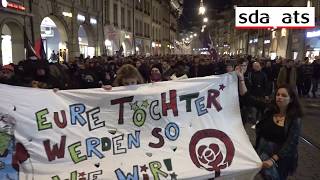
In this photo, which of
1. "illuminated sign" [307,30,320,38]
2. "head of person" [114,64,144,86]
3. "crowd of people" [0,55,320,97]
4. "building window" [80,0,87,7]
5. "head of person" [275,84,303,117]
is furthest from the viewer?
"illuminated sign" [307,30,320,38]

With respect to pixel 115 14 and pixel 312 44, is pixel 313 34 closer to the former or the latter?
pixel 312 44

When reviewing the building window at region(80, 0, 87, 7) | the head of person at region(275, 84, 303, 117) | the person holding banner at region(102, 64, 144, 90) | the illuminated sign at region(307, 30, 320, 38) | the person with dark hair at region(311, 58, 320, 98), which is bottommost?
the person with dark hair at region(311, 58, 320, 98)

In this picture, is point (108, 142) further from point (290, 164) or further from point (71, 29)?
point (71, 29)

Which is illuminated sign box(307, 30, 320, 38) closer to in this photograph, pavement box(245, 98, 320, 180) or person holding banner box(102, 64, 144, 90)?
pavement box(245, 98, 320, 180)

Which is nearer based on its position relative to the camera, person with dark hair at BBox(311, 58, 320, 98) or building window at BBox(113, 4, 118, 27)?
person with dark hair at BBox(311, 58, 320, 98)

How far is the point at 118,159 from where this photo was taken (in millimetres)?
4898

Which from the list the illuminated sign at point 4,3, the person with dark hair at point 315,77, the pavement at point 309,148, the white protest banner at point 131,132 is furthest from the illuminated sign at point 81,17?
the white protest banner at point 131,132

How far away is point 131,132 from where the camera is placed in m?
5.12

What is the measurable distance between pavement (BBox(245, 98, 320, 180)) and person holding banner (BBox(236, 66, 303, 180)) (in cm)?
216

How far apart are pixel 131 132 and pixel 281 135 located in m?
1.60

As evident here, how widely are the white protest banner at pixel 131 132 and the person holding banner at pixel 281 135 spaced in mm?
158

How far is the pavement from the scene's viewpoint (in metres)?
7.19

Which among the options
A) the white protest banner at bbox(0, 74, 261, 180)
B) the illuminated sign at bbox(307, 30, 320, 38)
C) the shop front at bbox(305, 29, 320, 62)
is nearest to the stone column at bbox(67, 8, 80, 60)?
the shop front at bbox(305, 29, 320, 62)

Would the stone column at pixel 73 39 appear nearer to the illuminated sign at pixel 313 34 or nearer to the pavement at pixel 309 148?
the illuminated sign at pixel 313 34
